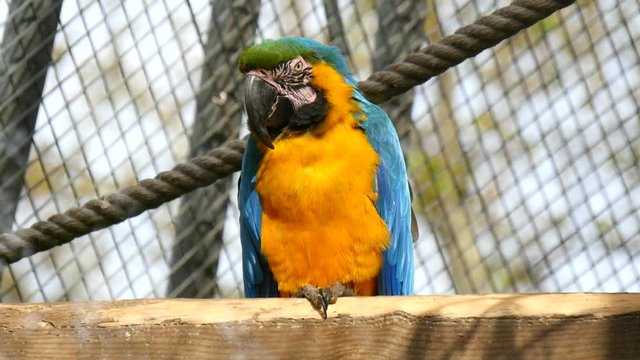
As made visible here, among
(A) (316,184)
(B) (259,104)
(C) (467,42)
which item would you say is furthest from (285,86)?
(C) (467,42)

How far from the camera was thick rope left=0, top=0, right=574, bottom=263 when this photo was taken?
1.65m

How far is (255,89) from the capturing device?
1.61 meters

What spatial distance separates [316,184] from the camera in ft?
5.02

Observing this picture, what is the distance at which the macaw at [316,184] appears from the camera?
1536 millimetres

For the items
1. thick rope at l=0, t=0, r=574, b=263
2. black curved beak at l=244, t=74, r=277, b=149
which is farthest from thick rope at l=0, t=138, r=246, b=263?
black curved beak at l=244, t=74, r=277, b=149

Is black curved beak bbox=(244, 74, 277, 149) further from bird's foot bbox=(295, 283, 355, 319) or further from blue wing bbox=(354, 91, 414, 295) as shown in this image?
bird's foot bbox=(295, 283, 355, 319)

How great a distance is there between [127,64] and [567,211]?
148 centimetres

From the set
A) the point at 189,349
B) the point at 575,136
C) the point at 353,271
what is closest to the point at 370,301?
the point at 189,349

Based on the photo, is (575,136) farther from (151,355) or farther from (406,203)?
(151,355)

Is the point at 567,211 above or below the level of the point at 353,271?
below

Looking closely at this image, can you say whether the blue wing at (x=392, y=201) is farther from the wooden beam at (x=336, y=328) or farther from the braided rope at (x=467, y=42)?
the wooden beam at (x=336, y=328)

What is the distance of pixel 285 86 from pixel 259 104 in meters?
0.06

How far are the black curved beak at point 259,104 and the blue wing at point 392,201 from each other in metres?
0.15

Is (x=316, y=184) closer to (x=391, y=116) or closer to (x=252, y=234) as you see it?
(x=252, y=234)
